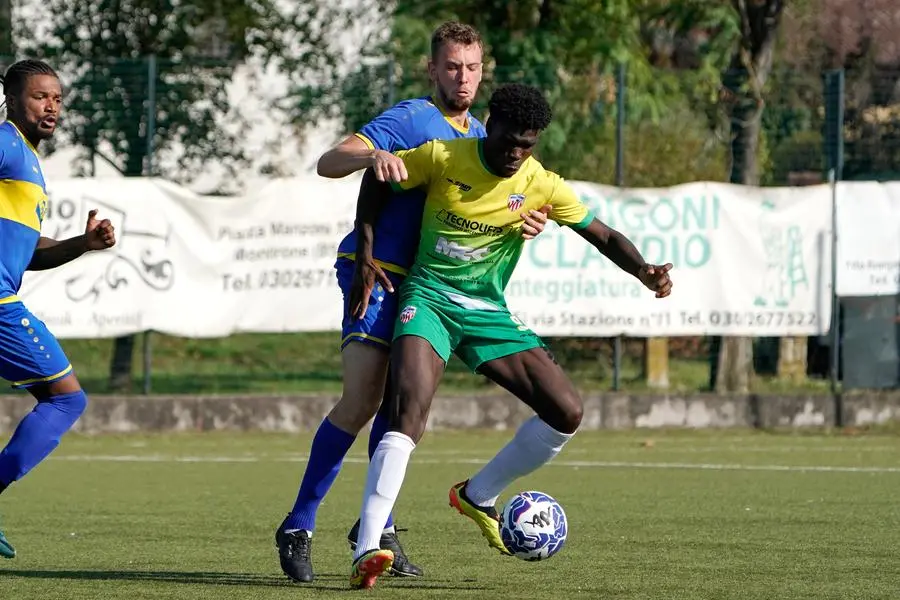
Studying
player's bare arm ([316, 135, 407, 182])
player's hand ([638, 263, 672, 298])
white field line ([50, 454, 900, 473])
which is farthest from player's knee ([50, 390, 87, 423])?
white field line ([50, 454, 900, 473])

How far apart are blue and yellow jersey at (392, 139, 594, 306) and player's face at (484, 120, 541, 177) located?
51 millimetres

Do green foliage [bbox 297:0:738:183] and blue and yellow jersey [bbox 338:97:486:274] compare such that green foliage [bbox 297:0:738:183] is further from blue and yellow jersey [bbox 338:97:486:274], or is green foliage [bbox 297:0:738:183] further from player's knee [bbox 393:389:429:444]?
player's knee [bbox 393:389:429:444]

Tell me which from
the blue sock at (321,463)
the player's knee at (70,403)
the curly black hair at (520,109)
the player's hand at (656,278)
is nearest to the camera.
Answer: the curly black hair at (520,109)

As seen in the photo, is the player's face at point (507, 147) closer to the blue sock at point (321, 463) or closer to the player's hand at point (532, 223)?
the player's hand at point (532, 223)

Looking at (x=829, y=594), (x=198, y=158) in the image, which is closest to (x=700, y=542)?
(x=829, y=594)

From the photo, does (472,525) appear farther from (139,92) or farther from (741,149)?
(741,149)

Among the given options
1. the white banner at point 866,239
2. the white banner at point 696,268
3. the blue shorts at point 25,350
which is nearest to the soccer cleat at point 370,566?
the blue shorts at point 25,350

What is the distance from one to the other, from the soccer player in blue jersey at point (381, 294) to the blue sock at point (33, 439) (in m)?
1.18

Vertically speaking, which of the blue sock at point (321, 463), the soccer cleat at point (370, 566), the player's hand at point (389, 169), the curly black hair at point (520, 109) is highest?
the curly black hair at point (520, 109)

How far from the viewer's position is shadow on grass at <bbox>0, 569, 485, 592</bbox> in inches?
261

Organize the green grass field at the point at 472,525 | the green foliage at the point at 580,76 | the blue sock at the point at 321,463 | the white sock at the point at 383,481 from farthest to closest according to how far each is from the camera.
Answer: the green foliage at the point at 580,76 < the blue sock at the point at 321,463 < the green grass field at the point at 472,525 < the white sock at the point at 383,481

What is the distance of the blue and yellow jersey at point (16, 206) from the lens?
7379 mm

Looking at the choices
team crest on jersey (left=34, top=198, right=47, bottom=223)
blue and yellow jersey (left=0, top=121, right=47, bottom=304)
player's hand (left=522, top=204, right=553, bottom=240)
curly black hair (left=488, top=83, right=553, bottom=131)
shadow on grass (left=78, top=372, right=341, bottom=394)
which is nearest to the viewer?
curly black hair (left=488, top=83, right=553, bottom=131)

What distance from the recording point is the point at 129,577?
6.86 m
